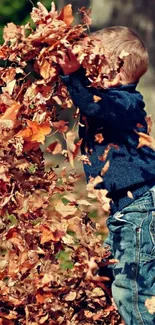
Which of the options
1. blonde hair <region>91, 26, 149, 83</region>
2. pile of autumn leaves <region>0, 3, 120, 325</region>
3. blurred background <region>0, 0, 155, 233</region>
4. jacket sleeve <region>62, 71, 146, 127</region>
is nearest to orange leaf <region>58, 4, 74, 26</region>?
pile of autumn leaves <region>0, 3, 120, 325</region>

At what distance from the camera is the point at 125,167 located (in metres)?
3.72

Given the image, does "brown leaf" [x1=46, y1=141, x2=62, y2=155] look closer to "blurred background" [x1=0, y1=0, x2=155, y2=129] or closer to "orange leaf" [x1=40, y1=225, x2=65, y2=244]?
"orange leaf" [x1=40, y1=225, x2=65, y2=244]

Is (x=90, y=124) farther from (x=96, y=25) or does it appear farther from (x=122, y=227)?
(x=96, y=25)

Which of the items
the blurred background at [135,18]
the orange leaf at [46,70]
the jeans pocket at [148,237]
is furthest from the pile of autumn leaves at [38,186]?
the blurred background at [135,18]

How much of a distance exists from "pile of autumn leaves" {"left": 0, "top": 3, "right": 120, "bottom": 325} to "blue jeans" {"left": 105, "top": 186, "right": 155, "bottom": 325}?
→ 11 cm

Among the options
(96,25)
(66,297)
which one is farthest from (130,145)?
(96,25)

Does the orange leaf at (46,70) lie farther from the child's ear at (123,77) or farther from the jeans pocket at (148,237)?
the jeans pocket at (148,237)

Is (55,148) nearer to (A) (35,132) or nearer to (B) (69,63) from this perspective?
(A) (35,132)

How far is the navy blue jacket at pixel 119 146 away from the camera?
12.0 feet

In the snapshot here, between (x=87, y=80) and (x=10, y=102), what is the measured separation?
0.42m

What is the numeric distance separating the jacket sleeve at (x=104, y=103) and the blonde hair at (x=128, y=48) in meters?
0.15

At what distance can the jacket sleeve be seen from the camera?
3.60 meters

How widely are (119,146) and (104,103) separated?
0.79 feet

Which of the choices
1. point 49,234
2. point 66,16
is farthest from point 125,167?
point 66,16
